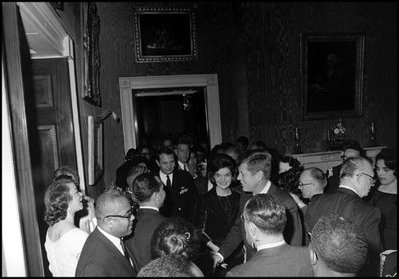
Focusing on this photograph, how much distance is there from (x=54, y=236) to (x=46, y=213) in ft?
0.54

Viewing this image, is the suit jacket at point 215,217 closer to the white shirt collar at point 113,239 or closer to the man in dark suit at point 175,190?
the man in dark suit at point 175,190

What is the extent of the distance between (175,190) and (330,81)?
4856 mm

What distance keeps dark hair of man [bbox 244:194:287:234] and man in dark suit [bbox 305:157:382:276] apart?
0.96 meters

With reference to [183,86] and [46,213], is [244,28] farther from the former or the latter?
[46,213]

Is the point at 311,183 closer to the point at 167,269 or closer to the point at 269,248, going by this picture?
the point at 269,248

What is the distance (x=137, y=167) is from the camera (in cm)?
397

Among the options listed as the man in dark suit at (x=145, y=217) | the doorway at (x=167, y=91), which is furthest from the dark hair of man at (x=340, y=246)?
the doorway at (x=167, y=91)

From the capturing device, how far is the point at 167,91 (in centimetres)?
890

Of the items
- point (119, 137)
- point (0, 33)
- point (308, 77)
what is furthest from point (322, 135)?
point (0, 33)

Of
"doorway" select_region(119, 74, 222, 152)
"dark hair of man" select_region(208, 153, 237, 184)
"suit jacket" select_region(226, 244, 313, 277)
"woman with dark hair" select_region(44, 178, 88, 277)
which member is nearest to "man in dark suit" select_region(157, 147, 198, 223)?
"dark hair of man" select_region(208, 153, 237, 184)

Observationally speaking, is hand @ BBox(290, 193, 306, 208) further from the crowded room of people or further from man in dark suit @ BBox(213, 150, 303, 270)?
man in dark suit @ BBox(213, 150, 303, 270)

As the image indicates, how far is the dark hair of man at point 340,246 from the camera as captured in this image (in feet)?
5.99

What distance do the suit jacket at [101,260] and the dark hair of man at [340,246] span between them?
1092 millimetres

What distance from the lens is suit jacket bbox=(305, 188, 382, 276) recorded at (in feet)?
9.05
